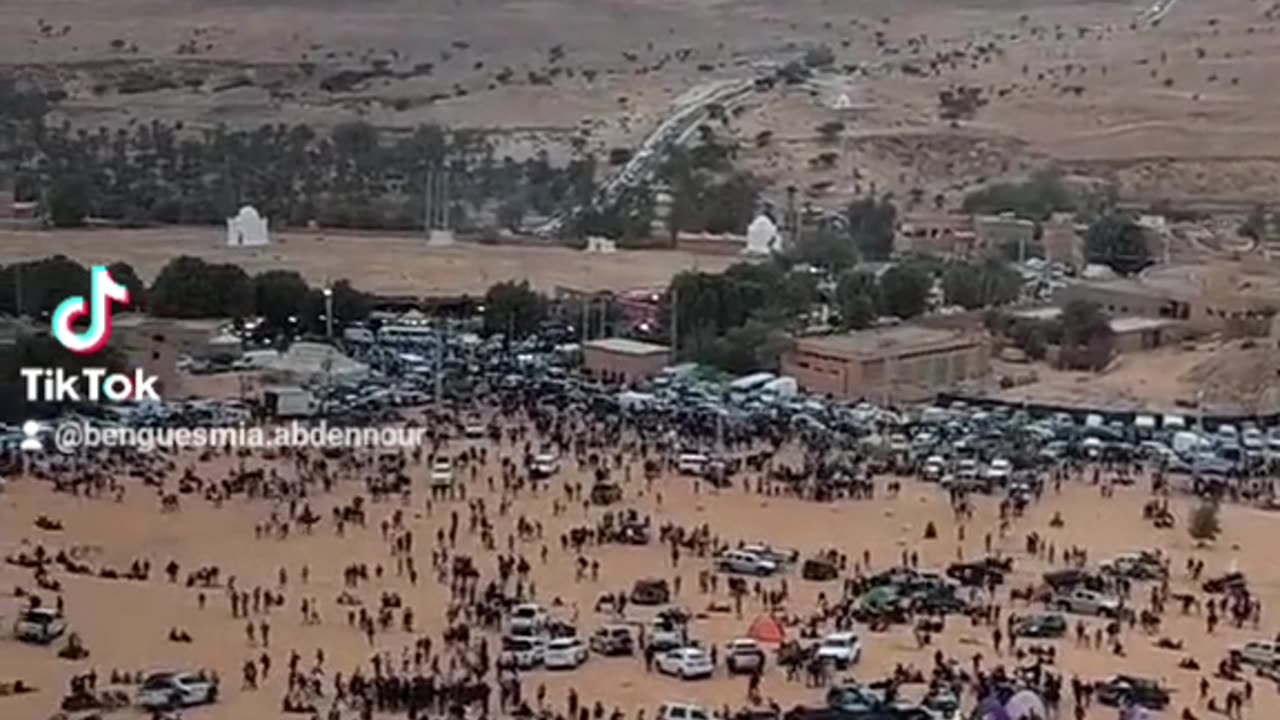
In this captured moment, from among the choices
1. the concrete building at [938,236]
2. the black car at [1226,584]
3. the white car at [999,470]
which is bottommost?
the black car at [1226,584]

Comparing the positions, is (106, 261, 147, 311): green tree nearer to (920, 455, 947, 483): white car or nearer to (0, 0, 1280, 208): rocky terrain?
(920, 455, 947, 483): white car

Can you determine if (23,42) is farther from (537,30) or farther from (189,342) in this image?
(189,342)

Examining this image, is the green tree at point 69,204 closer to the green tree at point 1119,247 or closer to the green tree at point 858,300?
the green tree at point 858,300

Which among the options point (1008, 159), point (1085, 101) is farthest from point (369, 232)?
point (1085, 101)

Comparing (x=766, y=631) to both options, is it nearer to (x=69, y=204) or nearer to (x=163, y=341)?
(x=163, y=341)

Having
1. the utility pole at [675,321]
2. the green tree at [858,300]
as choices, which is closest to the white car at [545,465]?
the utility pole at [675,321]

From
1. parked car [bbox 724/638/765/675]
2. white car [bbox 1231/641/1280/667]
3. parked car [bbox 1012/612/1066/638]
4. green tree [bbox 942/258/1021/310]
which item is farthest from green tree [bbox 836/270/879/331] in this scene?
parked car [bbox 724/638/765/675]

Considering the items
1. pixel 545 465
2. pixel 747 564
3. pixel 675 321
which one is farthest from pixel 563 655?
pixel 675 321
